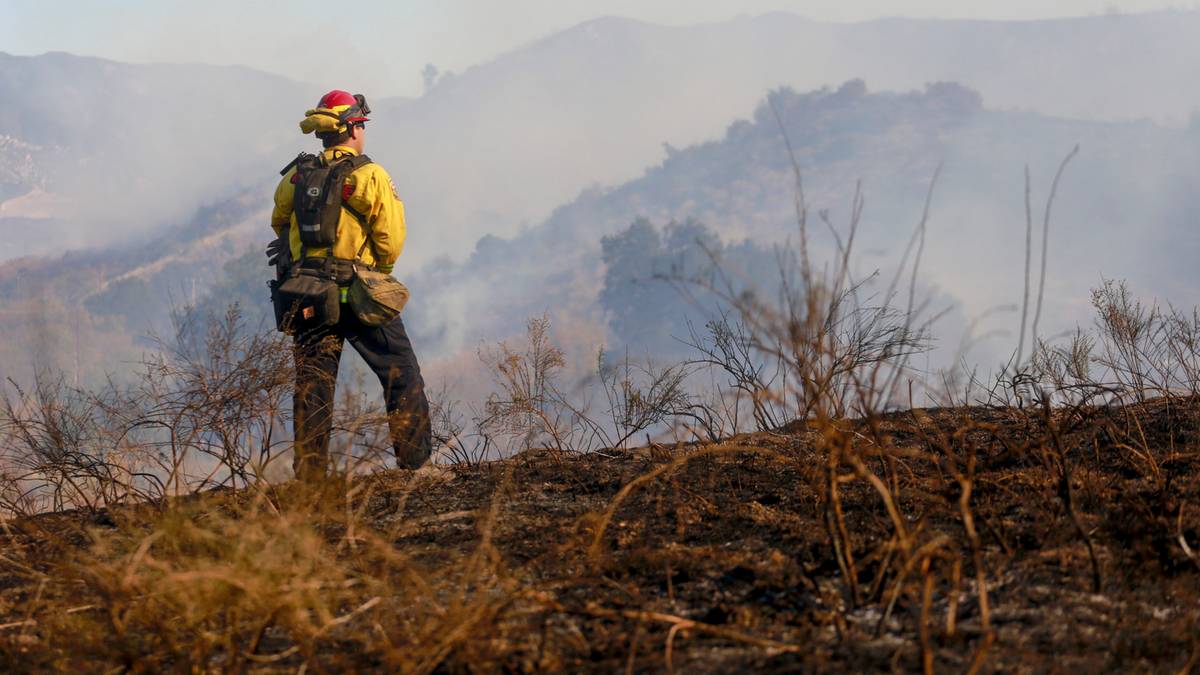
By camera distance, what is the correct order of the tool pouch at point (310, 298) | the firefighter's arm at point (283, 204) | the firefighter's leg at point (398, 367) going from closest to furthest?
the tool pouch at point (310, 298) < the firefighter's leg at point (398, 367) < the firefighter's arm at point (283, 204)

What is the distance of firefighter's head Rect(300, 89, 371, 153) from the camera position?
5262 mm

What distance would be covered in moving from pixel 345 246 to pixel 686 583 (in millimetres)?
2865

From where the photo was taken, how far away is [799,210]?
Result: 258cm

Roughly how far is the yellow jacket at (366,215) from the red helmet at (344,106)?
15 cm

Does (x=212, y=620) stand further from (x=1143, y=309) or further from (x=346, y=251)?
(x=1143, y=309)

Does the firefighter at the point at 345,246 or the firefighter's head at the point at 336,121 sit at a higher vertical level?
the firefighter's head at the point at 336,121

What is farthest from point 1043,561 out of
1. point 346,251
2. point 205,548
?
point 346,251

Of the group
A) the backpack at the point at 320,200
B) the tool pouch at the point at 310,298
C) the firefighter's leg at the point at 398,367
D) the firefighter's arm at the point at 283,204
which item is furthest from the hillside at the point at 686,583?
the firefighter's arm at the point at 283,204

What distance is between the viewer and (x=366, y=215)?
16.9ft

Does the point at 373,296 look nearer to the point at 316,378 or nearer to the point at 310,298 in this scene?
the point at 310,298

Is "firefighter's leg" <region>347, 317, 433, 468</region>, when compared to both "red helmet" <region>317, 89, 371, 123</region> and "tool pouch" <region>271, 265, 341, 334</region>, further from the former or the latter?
"red helmet" <region>317, 89, 371, 123</region>

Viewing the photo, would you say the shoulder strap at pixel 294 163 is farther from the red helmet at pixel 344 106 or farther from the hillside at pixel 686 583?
the hillside at pixel 686 583

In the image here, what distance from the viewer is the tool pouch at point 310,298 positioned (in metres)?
4.97

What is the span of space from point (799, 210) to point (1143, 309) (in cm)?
475
